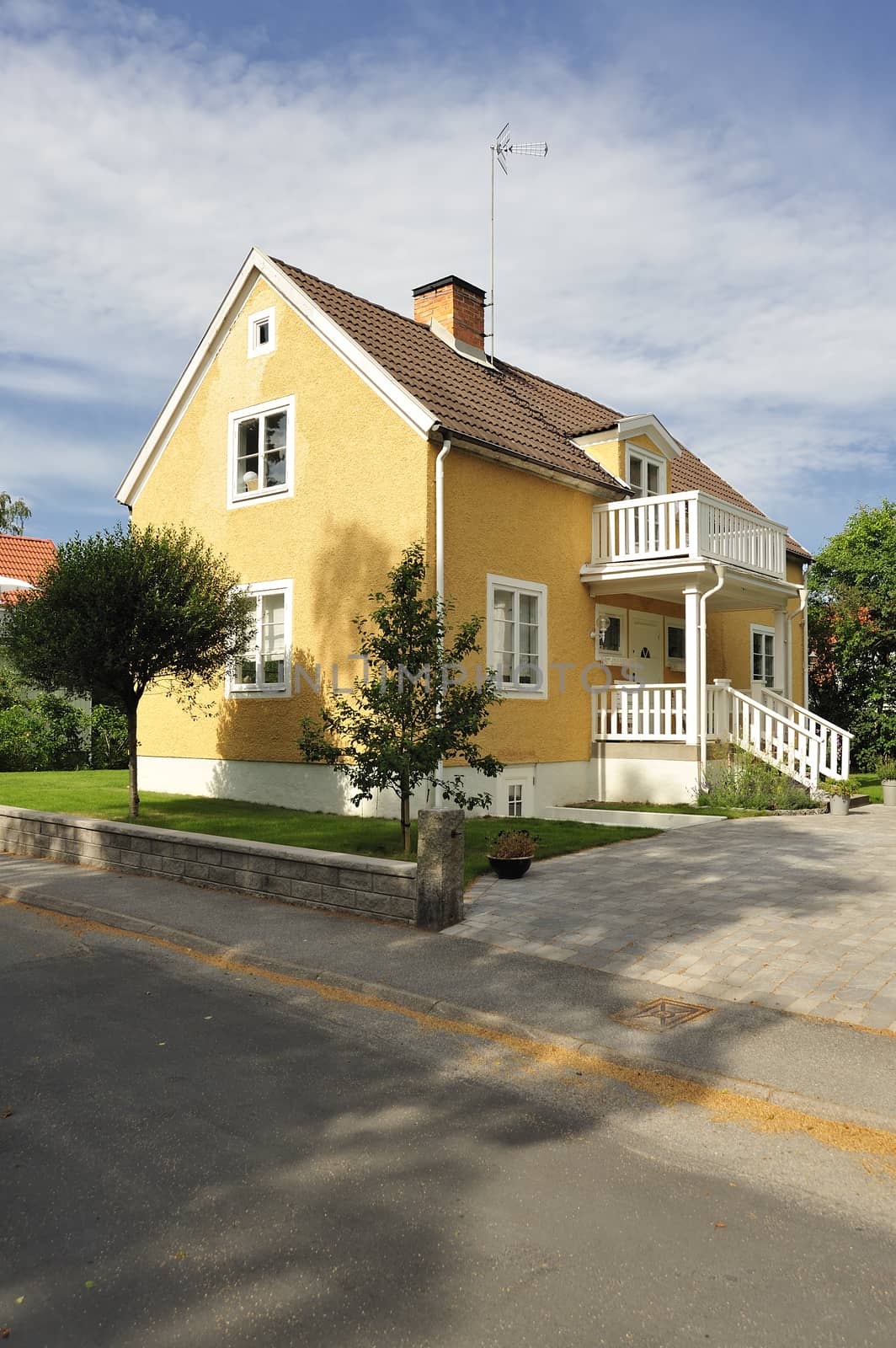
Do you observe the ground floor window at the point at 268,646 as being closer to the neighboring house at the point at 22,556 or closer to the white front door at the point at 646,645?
the white front door at the point at 646,645

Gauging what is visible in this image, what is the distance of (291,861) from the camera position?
935 cm

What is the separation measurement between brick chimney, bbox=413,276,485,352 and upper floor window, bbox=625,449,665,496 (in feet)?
13.1

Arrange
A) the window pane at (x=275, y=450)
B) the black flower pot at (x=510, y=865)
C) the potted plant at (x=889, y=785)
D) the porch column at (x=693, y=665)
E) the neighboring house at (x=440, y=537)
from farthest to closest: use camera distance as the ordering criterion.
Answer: the window pane at (x=275, y=450)
the potted plant at (x=889, y=785)
the porch column at (x=693, y=665)
the neighboring house at (x=440, y=537)
the black flower pot at (x=510, y=865)

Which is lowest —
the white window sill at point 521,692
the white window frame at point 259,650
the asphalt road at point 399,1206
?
the asphalt road at point 399,1206

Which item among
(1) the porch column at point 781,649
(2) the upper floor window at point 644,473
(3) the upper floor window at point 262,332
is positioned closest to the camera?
(3) the upper floor window at point 262,332

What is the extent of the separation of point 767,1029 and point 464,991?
1.94 metres

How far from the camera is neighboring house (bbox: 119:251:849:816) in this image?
1523cm

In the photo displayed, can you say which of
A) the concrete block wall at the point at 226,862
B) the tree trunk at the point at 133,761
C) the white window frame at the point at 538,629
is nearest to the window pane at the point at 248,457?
the white window frame at the point at 538,629

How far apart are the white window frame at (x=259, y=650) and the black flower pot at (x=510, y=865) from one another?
284 inches

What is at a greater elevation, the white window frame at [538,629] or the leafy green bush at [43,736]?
the white window frame at [538,629]

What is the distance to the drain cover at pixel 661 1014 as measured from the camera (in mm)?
5884

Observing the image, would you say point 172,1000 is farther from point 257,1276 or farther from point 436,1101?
point 257,1276

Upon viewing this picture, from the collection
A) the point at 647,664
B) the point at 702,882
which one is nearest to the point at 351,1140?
the point at 702,882

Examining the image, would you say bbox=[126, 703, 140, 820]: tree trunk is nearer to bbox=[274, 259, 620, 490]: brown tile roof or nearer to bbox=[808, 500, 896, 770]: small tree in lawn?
bbox=[274, 259, 620, 490]: brown tile roof
